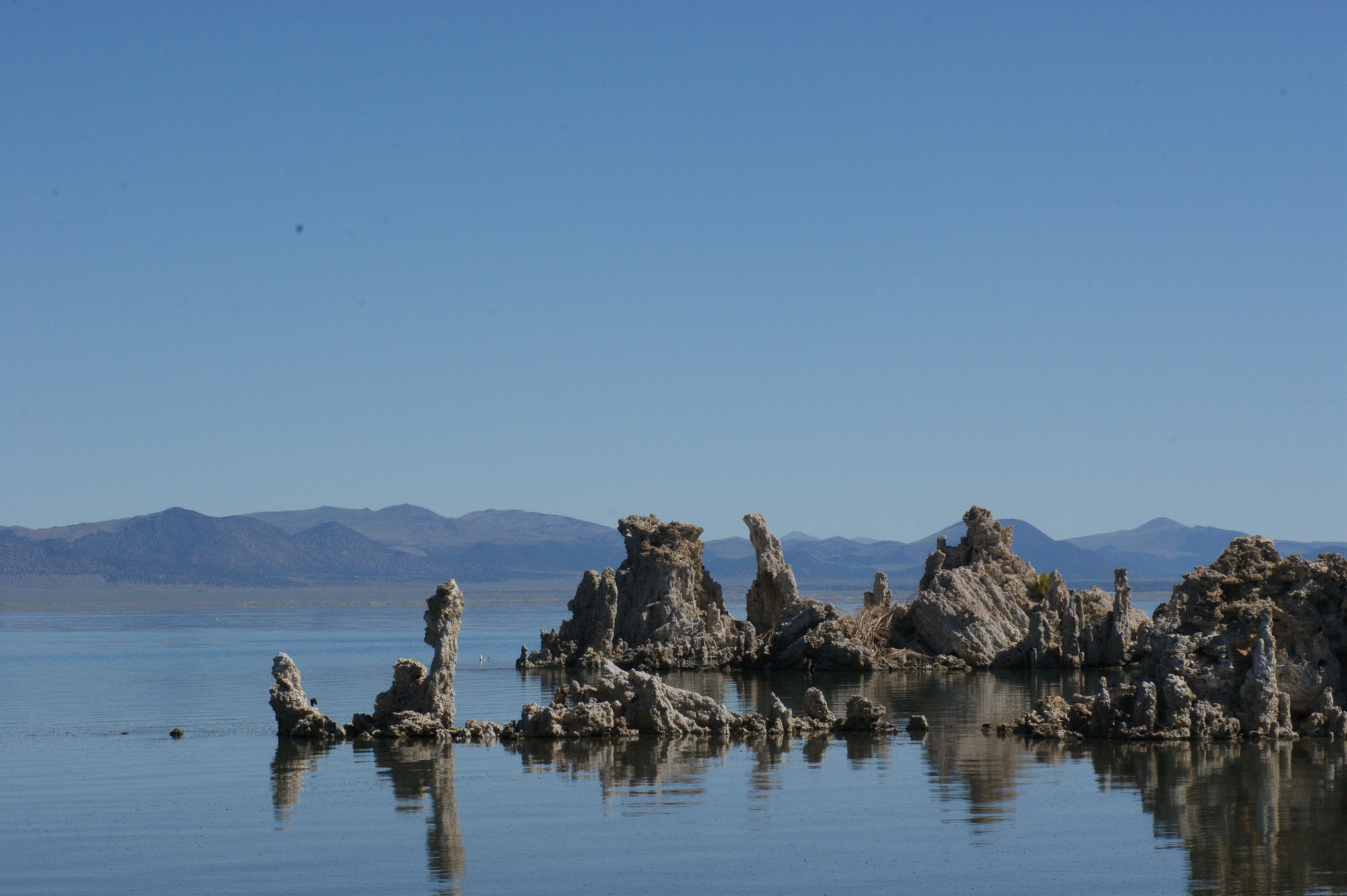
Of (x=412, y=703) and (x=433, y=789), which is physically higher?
(x=412, y=703)

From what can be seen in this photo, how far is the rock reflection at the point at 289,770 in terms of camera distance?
1070 inches

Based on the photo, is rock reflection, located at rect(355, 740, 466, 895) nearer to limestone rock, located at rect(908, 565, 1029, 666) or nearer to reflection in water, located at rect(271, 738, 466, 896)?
reflection in water, located at rect(271, 738, 466, 896)

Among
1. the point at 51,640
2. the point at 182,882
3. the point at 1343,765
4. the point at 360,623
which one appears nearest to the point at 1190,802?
the point at 1343,765

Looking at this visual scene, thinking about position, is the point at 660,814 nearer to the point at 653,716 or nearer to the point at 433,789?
the point at 433,789

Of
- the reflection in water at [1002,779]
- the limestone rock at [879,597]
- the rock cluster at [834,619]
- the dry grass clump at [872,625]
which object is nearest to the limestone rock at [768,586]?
the rock cluster at [834,619]

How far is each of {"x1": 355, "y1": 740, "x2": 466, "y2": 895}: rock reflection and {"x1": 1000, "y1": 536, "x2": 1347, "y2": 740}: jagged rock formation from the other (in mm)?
12520

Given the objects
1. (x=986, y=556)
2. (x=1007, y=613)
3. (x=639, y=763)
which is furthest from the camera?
(x=986, y=556)

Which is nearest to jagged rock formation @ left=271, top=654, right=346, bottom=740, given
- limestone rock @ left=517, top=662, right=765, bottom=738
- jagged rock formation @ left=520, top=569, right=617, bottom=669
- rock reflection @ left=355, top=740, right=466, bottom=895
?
rock reflection @ left=355, top=740, right=466, bottom=895

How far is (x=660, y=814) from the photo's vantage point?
25.9 meters

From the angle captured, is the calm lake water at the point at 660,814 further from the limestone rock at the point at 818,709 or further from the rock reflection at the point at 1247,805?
the limestone rock at the point at 818,709

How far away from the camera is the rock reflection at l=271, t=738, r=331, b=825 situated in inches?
1070

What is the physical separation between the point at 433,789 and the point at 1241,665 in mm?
15988

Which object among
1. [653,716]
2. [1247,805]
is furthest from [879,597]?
[1247,805]

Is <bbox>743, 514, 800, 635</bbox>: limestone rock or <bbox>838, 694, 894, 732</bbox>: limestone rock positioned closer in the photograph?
<bbox>838, 694, 894, 732</bbox>: limestone rock
